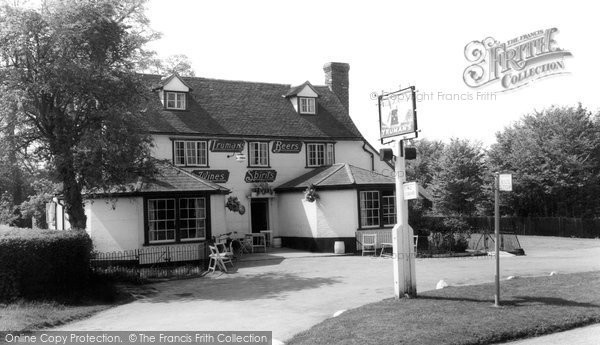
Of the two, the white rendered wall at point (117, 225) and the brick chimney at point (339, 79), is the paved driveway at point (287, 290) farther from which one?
the brick chimney at point (339, 79)

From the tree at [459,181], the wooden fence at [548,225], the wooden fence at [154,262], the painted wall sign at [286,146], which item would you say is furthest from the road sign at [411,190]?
the tree at [459,181]

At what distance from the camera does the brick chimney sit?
1331 inches

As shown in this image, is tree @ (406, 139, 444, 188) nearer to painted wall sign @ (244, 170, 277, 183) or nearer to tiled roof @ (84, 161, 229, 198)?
Result: painted wall sign @ (244, 170, 277, 183)

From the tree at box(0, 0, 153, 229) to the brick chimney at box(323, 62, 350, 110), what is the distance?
683 inches

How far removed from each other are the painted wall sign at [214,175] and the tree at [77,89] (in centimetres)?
881

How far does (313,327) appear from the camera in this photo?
33.6 ft

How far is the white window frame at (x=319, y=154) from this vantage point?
3020 cm

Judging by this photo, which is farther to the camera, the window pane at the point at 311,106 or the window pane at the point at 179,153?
the window pane at the point at 311,106

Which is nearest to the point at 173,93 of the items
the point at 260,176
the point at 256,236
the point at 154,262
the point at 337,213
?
the point at 260,176

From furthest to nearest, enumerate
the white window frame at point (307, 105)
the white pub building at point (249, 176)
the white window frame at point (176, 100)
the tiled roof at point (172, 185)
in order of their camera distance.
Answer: the white window frame at point (307, 105), the white window frame at point (176, 100), the white pub building at point (249, 176), the tiled roof at point (172, 185)

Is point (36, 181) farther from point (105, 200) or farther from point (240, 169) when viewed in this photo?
point (240, 169)

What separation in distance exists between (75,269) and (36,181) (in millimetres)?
4555

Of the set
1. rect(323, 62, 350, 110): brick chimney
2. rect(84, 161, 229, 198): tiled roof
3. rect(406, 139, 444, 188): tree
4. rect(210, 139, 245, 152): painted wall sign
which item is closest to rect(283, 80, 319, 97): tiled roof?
rect(323, 62, 350, 110): brick chimney

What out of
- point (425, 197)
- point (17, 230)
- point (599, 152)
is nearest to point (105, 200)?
point (17, 230)
